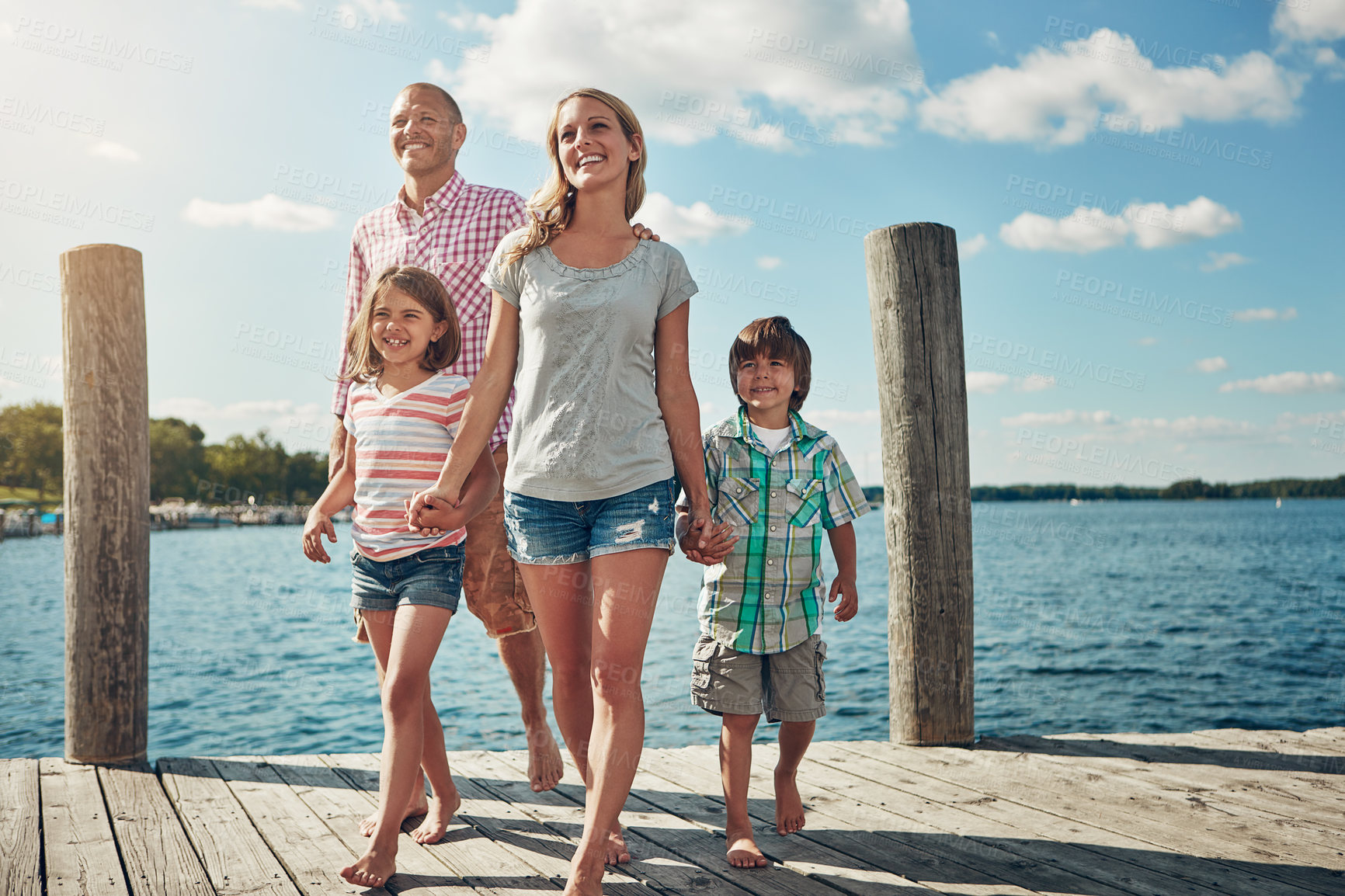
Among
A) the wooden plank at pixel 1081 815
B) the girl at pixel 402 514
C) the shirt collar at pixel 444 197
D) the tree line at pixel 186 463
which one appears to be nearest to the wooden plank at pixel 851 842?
the wooden plank at pixel 1081 815

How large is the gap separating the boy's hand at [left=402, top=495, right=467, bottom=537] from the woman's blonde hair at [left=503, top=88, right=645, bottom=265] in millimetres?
737

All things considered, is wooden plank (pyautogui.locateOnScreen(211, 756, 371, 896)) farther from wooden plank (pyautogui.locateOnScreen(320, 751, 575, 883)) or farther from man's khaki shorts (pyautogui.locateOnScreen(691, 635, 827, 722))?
man's khaki shorts (pyautogui.locateOnScreen(691, 635, 827, 722))

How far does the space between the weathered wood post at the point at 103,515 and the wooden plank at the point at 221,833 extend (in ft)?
1.19

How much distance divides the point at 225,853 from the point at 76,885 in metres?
0.41

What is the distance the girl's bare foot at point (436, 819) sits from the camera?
296cm

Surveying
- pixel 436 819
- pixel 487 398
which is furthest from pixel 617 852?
pixel 487 398

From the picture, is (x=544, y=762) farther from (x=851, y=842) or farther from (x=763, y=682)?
(x=851, y=842)

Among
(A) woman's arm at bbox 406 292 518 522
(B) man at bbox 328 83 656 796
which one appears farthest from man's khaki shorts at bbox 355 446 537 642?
(A) woman's arm at bbox 406 292 518 522

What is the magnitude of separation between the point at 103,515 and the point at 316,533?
1.94 m

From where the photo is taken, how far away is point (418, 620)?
269 centimetres

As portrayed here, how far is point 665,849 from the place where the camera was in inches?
115

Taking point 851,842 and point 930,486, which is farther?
point 930,486

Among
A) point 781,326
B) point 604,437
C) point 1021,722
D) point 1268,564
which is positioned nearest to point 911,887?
point 604,437

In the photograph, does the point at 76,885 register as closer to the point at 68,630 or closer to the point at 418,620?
the point at 418,620
